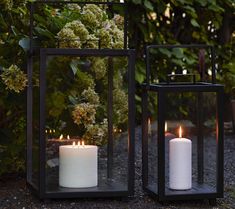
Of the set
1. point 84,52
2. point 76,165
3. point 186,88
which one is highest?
point 84,52

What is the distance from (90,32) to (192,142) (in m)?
0.61

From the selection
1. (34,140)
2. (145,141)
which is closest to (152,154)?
(145,141)

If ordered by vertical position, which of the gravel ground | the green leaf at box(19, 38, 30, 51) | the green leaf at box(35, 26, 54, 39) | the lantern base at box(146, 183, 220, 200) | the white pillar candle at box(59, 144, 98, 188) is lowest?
the gravel ground

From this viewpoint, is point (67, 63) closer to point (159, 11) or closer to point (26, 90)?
point (26, 90)

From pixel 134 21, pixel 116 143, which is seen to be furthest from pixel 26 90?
pixel 134 21

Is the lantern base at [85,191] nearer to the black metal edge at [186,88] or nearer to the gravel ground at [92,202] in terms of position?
the gravel ground at [92,202]

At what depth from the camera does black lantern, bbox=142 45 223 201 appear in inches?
104

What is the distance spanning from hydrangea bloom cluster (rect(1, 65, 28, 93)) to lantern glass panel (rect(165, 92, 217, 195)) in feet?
1.85

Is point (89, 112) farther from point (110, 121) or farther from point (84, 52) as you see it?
point (84, 52)

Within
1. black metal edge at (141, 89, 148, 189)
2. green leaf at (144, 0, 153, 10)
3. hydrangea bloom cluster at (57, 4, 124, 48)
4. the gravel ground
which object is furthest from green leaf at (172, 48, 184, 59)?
black metal edge at (141, 89, 148, 189)

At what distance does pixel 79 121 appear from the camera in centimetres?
269

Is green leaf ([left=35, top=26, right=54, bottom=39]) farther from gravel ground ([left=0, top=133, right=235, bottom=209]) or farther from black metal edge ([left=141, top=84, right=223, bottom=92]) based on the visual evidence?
gravel ground ([left=0, top=133, right=235, bottom=209])

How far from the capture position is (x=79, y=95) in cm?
275

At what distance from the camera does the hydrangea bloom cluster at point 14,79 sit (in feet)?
8.95
